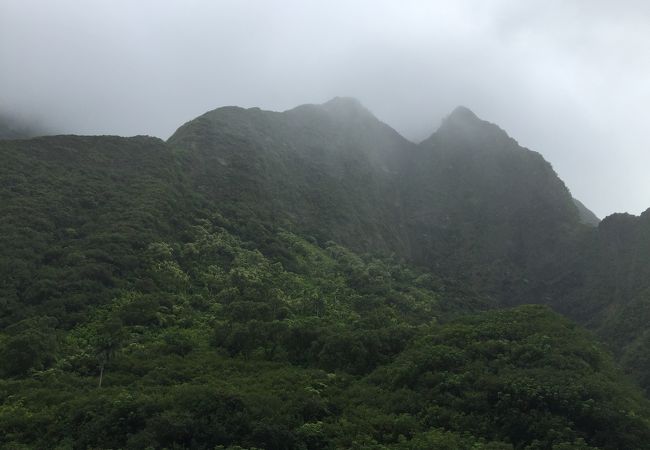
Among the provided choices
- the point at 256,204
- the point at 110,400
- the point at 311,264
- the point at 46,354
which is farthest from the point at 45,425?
the point at 256,204

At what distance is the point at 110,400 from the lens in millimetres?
25203

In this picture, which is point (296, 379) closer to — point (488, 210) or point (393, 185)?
point (488, 210)

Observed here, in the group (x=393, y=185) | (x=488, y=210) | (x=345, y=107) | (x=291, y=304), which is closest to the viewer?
(x=291, y=304)

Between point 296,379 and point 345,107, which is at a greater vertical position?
point 345,107

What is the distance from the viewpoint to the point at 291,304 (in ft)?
150

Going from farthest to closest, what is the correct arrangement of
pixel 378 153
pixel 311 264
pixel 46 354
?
1. pixel 378 153
2. pixel 311 264
3. pixel 46 354

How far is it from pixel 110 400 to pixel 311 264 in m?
37.2

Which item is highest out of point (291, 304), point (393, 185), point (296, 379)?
point (393, 185)

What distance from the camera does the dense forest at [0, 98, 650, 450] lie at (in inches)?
963

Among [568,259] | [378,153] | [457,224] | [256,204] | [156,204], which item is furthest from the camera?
[378,153]

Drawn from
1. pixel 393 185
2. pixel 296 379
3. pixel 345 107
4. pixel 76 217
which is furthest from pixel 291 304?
pixel 345 107

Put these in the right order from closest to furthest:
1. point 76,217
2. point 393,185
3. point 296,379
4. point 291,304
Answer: point 296,379 → point 291,304 → point 76,217 → point 393,185

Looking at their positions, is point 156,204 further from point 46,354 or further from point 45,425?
point 45,425

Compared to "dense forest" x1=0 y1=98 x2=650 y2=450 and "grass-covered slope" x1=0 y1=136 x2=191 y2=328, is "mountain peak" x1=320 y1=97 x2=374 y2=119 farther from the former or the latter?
"grass-covered slope" x1=0 y1=136 x2=191 y2=328
